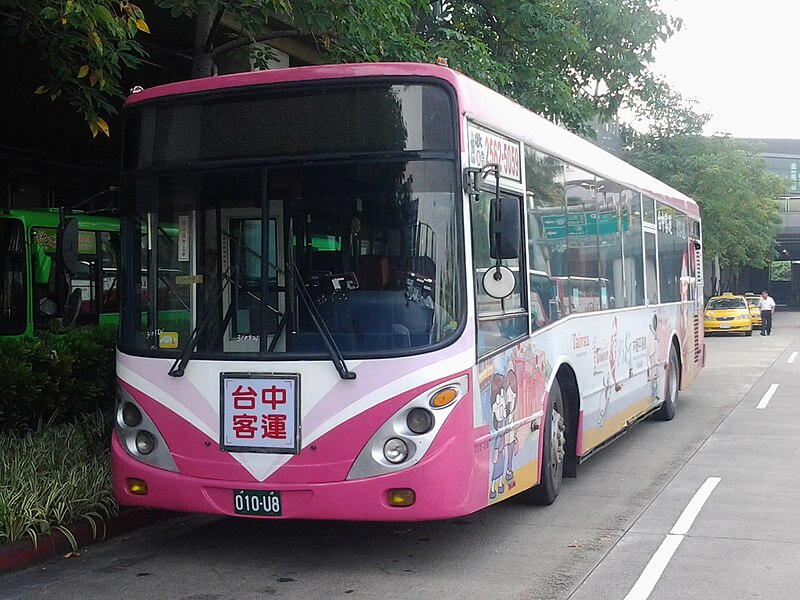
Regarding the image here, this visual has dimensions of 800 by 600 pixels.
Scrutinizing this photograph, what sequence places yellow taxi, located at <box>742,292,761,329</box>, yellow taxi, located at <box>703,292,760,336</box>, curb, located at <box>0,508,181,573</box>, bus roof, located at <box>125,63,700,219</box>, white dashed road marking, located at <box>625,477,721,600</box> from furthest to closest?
yellow taxi, located at <box>742,292,761,329</box> → yellow taxi, located at <box>703,292,760,336</box> → curb, located at <box>0,508,181,573</box> → bus roof, located at <box>125,63,700,219</box> → white dashed road marking, located at <box>625,477,721,600</box>

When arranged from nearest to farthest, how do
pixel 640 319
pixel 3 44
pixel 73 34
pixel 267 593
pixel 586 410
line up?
pixel 267 593, pixel 73 34, pixel 586 410, pixel 640 319, pixel 3 44

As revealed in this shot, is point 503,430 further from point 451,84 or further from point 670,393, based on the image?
point 670,393

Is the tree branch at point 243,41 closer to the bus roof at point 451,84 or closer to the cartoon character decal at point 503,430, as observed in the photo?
the bus roof at point 451,84

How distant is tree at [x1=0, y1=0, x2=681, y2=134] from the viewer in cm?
856

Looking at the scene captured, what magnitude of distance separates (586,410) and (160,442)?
3.87m

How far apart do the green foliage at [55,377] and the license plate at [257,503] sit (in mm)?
3399

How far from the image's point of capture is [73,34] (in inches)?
332

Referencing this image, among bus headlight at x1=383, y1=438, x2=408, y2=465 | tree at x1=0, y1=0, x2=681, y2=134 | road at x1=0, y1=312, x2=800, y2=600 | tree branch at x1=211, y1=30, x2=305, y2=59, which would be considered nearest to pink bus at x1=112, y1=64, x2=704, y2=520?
bus headlight at x1=383, y1=438, x2=408, y2=465

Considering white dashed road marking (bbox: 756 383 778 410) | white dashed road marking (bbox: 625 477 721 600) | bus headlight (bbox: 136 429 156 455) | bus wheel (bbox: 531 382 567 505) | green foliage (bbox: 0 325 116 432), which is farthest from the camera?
white dashed road marking (bbox: 756 383 778 410)

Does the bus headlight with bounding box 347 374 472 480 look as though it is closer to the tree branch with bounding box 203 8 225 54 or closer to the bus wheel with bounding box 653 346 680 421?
the tree branch with bounding box 203 8 225 54

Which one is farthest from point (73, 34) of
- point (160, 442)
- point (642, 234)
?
point (642, 234)

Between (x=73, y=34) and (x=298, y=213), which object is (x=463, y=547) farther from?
(x=73, y=34)

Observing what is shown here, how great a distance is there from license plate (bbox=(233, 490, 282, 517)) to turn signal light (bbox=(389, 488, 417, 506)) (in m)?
0.67

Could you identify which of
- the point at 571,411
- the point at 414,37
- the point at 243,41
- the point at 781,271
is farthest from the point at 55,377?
the point at 781,271
